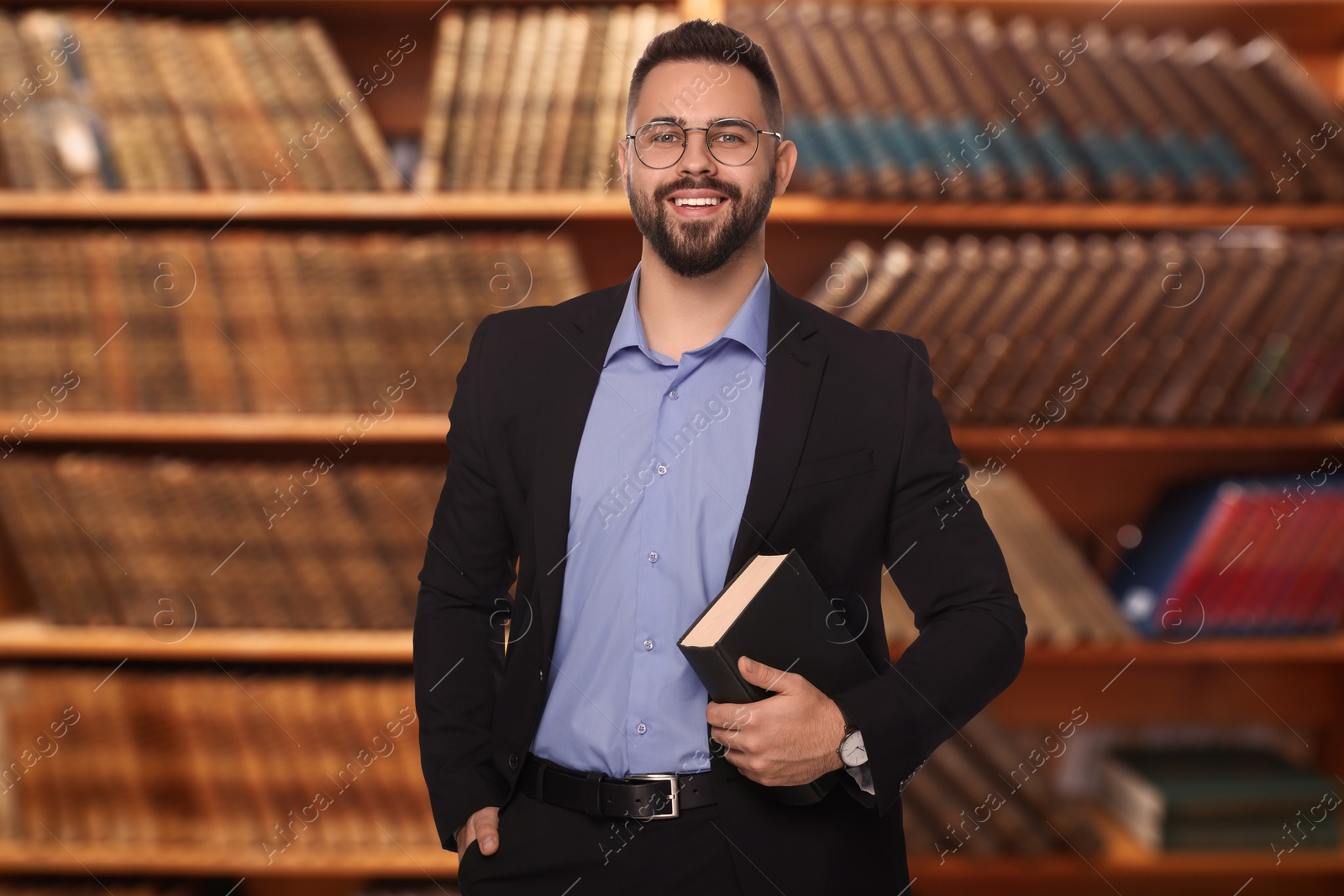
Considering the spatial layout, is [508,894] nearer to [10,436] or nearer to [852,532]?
[852,532]

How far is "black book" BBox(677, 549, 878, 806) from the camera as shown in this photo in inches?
35.0

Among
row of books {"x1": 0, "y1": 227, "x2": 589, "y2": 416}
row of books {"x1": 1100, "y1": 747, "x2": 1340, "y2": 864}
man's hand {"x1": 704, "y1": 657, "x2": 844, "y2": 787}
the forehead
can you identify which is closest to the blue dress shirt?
man's hand {"x1": 704, "y1": 657, "x2": 844, "y2": 787}

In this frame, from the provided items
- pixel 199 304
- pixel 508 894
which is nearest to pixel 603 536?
pixel 508 894

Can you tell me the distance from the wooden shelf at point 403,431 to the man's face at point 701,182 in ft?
2.73

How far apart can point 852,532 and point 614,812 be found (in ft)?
1.31

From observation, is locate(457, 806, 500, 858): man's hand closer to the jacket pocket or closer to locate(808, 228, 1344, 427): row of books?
the jacket pocket

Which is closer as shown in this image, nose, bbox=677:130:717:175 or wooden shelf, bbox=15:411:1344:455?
nose, bbox=677:130:717:175

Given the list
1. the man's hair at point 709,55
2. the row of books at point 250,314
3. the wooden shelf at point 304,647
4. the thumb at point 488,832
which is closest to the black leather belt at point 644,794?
the thumb at point 488,832

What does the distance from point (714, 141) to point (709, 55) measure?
102mm

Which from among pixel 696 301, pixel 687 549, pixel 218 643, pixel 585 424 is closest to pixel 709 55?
pixel 696 301

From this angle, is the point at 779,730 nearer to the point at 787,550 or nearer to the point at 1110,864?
the point at 787,550

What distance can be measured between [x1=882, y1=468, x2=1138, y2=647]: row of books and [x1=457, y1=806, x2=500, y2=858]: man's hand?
96cm

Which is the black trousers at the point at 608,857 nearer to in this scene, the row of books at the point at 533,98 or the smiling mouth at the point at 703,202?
the smiling mouth at the point at 703,202

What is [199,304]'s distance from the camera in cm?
175
